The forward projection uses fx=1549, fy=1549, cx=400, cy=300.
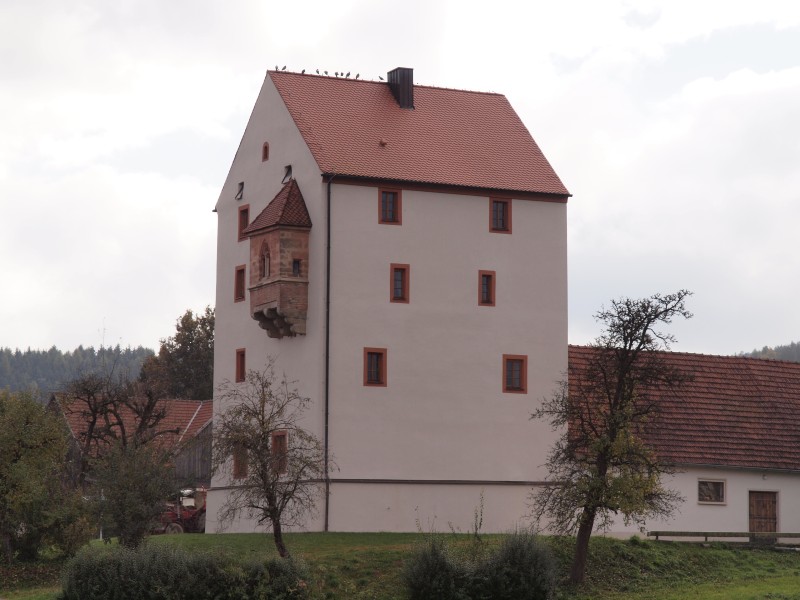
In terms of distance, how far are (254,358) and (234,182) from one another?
8.20m

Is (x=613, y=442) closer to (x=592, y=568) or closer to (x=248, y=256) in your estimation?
(x=592, y=568)

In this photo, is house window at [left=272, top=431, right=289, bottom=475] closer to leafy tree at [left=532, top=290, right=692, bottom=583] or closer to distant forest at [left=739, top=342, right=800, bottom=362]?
leafy tree at [left=532, top=290, right=692, bottom=583]

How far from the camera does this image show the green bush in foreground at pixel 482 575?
140ft

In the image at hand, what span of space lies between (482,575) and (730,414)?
20972mm

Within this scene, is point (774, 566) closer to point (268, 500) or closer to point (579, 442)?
point (579, 442)

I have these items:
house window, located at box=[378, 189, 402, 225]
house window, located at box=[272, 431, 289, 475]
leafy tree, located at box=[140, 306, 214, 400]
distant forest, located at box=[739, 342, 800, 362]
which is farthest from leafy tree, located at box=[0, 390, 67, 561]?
distant forest, located at box=[739, 342, 800, 362]

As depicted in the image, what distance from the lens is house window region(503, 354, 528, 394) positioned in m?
57.6

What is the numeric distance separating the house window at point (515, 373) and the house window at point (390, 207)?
21.5ft

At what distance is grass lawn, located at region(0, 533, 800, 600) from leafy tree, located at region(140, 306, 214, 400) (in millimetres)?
57893

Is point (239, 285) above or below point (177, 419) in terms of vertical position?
above

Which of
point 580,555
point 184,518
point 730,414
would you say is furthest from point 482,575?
point 184,518

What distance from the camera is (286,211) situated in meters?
56.8

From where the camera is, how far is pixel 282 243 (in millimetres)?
56406

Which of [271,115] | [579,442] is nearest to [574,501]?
[579,442]
